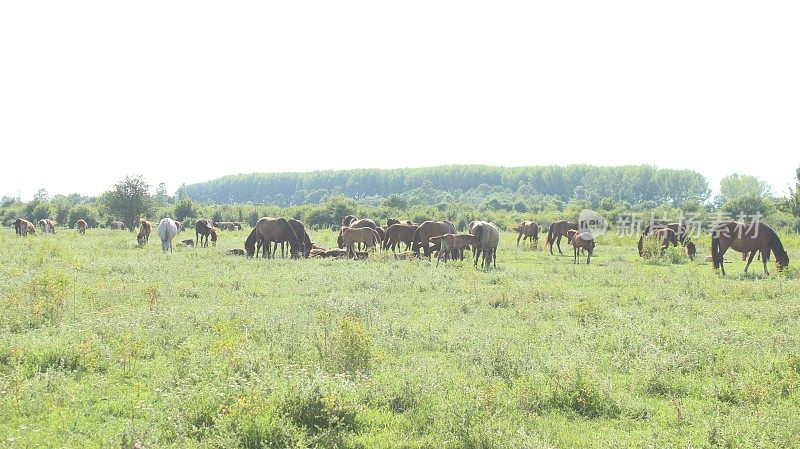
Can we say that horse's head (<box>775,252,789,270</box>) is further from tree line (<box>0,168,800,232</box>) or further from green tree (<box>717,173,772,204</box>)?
green tree (<box>717,173,772,204</box>)

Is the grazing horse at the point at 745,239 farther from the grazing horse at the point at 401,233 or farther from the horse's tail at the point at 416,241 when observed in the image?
the grazing horse at the point at 401,233

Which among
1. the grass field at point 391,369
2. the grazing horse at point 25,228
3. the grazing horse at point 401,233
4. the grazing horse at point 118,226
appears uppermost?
the grazing horse at point 401,233

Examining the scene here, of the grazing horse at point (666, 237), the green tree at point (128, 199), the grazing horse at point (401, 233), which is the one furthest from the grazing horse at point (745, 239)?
the green tree at point (128, 199)

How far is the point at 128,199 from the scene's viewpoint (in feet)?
204

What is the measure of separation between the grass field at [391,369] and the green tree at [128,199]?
167 ft

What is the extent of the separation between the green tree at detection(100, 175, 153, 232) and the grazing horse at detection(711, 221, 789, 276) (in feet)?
185

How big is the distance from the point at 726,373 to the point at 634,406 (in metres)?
2.07

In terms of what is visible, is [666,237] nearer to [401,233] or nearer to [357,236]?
[401,233]

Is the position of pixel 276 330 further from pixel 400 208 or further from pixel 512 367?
pixel 400 208

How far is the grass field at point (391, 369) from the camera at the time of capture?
6113 mm

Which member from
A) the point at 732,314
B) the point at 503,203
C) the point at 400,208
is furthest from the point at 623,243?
the point at 503,203

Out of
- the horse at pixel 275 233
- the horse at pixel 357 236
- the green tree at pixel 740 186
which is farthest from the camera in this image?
the green tree at pixel 740 186

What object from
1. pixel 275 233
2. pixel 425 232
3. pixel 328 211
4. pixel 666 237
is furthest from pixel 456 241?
pixel 328 211

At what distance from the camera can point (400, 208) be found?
88750 millimetres
